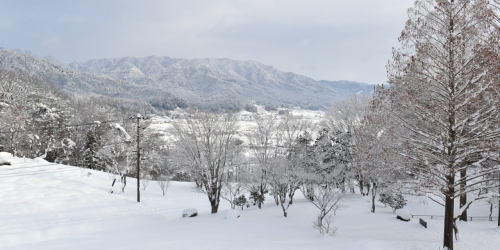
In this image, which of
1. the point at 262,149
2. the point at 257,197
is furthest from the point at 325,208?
the point at 257,197

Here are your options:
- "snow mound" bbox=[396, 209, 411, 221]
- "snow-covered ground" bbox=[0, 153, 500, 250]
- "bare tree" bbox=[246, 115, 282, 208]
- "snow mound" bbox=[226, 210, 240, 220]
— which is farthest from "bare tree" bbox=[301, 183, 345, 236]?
"bare tree" bbox=[246, 115, 282, 208]

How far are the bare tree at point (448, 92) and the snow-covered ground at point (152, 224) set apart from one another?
372 centimetres

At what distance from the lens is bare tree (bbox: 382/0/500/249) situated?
1023cm

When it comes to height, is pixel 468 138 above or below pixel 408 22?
below

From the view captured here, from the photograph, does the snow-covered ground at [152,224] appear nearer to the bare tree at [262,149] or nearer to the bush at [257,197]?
the bush at [257,197]

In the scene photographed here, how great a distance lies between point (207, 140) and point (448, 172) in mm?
16030

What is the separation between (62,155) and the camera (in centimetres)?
4900

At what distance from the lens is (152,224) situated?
20.1 metres

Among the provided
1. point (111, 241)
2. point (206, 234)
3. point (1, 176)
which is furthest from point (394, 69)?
point (1, 176)

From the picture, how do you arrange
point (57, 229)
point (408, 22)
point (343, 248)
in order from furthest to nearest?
point (57, 229)
point (343, 248)
point (408, 22)

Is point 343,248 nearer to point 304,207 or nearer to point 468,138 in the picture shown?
point 468,138

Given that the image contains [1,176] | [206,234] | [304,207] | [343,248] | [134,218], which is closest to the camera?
[343,248]

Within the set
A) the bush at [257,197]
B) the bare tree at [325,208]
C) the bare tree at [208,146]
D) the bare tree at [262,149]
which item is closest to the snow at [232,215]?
the bare tree at [208,146]

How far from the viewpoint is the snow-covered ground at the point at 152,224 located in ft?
46.0
